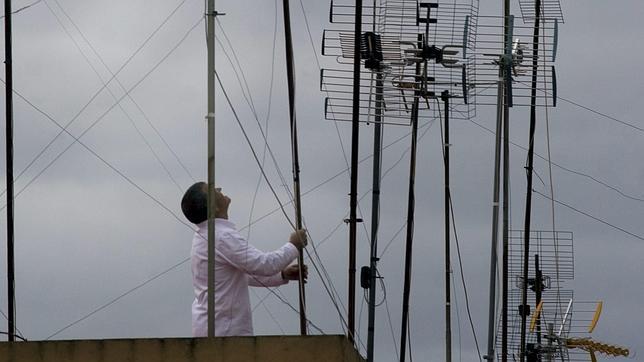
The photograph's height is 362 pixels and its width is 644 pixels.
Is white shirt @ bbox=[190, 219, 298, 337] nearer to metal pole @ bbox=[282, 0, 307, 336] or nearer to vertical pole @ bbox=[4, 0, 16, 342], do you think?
metal pole @ bbox=[282, 0, 307, 336]

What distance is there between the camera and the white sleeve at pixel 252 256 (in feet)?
37.4

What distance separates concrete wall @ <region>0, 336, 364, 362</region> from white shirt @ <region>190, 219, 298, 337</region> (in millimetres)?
504

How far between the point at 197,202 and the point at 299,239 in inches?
29.5

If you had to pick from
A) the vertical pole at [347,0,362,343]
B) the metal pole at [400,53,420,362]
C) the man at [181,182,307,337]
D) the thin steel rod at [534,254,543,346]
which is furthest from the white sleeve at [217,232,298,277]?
the thin steel rod at [534,254,543,346]

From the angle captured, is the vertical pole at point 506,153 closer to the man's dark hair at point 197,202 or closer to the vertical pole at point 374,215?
the vertical pole at point 374,215

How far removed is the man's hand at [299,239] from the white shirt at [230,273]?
52 millimetres

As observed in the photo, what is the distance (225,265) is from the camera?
11.6 meters

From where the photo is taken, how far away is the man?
11.5 meters

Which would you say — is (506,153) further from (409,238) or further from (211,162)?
(211,162)

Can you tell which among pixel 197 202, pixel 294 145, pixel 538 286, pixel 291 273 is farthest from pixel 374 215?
pixel 538 286

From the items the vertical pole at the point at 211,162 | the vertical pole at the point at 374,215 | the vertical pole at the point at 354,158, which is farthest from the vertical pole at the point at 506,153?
the vertical pole at the point at 211,162

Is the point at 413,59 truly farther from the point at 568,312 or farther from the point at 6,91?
the point at 568,312

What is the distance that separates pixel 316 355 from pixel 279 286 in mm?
1212

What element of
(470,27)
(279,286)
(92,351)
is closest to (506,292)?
(470,27)
